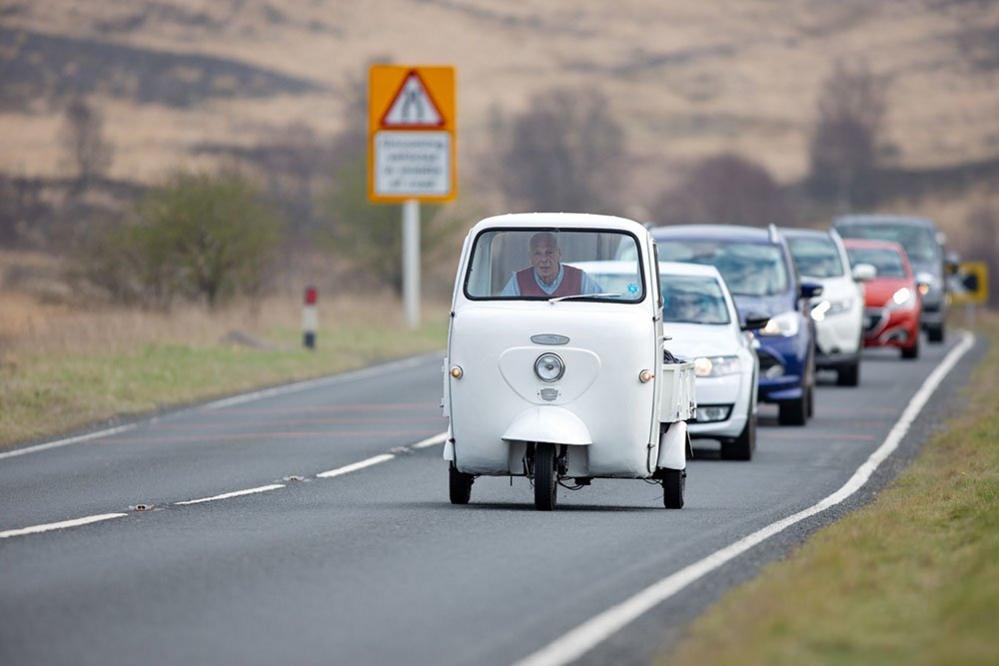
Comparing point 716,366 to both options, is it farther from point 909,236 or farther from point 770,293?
point 909,236

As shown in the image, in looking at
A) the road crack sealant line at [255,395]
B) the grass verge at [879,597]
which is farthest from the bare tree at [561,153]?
the grass verge at [879,597]

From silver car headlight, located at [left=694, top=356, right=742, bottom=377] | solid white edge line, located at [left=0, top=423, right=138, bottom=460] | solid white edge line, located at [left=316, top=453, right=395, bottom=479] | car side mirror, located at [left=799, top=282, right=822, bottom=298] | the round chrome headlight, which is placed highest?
the round chrome headlight

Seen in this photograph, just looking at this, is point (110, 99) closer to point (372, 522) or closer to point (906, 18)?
point (906, 18)

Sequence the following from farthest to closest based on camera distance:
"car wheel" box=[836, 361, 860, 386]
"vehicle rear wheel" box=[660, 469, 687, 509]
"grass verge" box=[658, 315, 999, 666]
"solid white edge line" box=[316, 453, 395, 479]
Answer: "car wheel" box=[836, 361, 860, 386], "solid white edge line" box=[316, 453, 395, 479], "vehicle rear wheel" box=[660, 469, 687, 509], "grass verge" box=[658, 315, 999, 666]

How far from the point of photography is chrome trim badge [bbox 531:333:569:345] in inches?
526

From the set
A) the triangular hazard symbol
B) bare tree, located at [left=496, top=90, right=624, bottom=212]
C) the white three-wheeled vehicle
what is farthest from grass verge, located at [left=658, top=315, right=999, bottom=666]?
bare tree, located at [left=496, top=90, right=624, bottom=212]

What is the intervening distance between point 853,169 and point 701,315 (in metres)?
124

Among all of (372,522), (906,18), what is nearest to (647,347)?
(372,522)

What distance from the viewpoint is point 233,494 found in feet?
49.2

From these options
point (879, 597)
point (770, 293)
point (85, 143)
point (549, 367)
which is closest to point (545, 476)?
point (549, 367)

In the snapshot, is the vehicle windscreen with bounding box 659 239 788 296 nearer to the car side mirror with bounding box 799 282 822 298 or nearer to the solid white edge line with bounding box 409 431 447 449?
the car side mirror with bounding box 799 282 822 298

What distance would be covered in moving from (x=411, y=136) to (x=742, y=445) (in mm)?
23511

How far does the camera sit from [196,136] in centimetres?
12875

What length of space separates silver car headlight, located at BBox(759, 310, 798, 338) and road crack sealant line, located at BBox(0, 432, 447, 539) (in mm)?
3539
